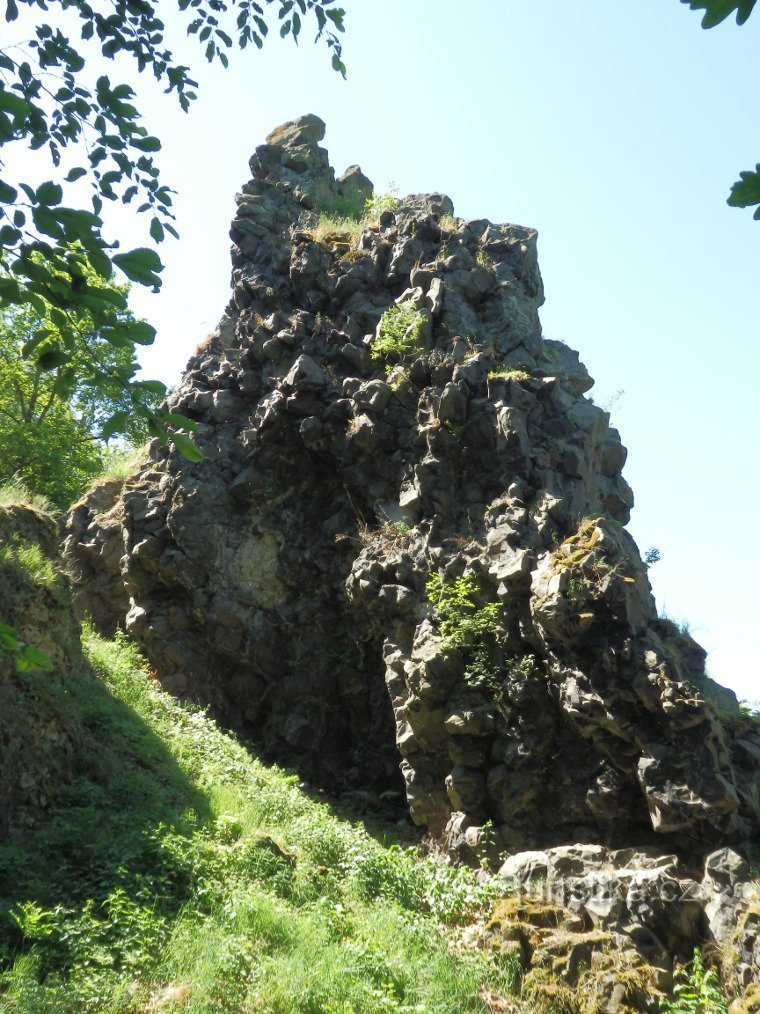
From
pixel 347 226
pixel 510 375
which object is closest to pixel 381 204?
pixel 347 226

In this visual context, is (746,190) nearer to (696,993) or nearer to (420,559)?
(696,993)

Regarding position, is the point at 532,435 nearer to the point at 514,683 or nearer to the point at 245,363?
the point at 514,683

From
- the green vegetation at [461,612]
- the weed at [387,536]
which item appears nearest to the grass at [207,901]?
the green vegetation at [461,612]

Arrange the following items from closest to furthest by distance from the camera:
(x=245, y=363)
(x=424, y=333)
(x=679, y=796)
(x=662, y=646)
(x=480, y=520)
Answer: (x=679, y=796) → (x=662, y=646) → (x=480, y=520) → (x=424, y=333) → (x=245, y=363)

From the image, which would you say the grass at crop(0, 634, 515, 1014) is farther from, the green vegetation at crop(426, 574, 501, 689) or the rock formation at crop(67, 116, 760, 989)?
the green vegetation at crop(426, 574, 501, 689)

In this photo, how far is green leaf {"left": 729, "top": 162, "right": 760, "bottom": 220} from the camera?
221cm

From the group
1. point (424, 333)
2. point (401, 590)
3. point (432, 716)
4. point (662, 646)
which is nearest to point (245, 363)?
point (424, 333)

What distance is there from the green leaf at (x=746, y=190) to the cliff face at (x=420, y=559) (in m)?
8.50

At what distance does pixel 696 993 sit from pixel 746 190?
8238 millimetres

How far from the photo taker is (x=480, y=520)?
41.0 ft

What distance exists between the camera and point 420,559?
12820 mm

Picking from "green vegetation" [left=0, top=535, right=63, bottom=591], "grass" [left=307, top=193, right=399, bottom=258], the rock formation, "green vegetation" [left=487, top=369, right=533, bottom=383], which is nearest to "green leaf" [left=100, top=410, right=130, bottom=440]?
the rock formation

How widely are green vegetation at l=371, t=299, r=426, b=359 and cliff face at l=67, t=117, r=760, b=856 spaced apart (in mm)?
48

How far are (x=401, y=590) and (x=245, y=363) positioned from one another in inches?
251
